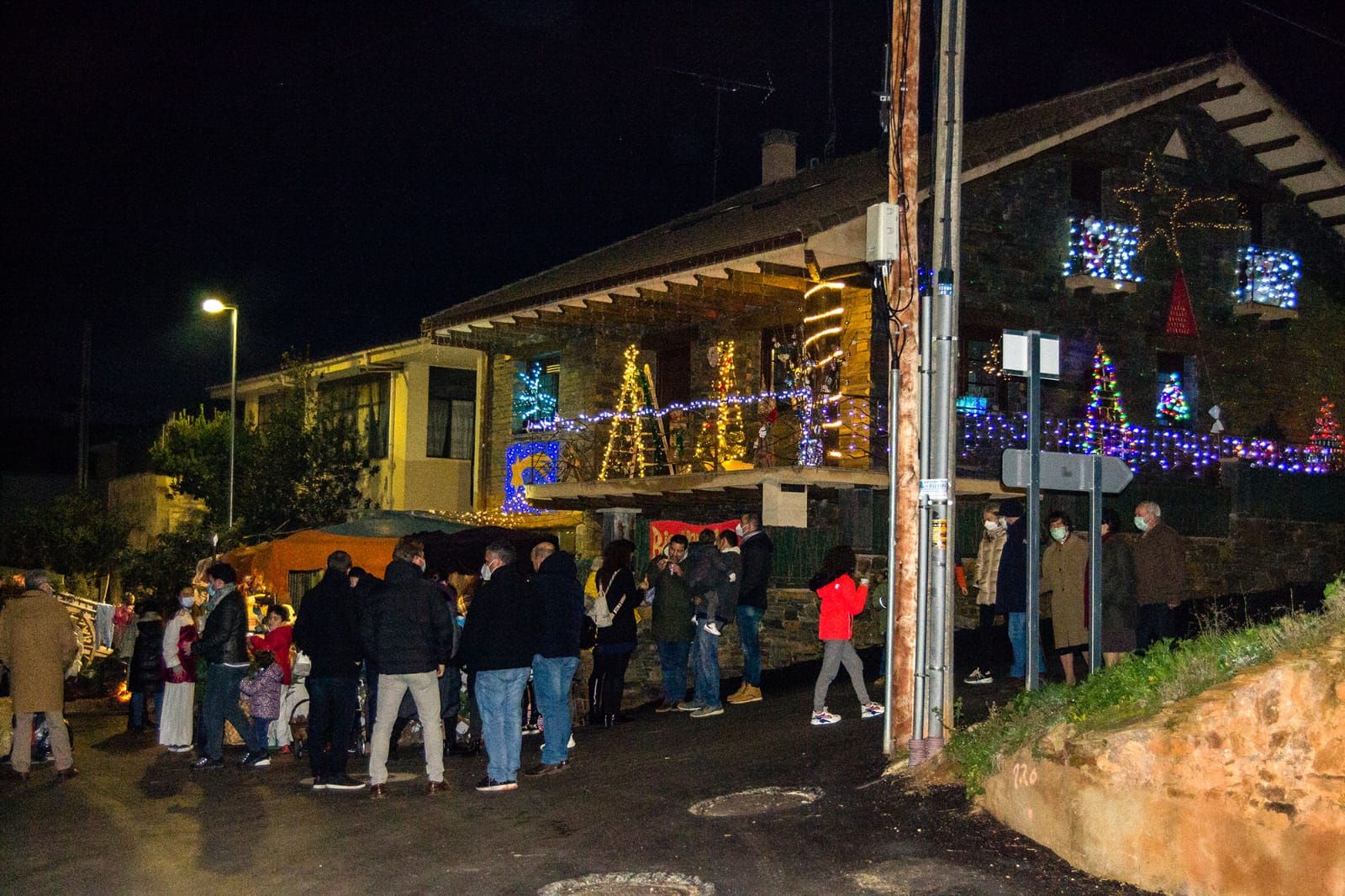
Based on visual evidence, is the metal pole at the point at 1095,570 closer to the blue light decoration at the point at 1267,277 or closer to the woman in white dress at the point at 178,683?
the woman in white dress at the point at 178,683

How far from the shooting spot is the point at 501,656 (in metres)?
10.4

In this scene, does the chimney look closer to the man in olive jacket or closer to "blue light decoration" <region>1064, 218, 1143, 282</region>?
"blue light decoration" <region>1064, 218, 1143, 282</region>

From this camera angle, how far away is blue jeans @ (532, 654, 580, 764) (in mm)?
11164

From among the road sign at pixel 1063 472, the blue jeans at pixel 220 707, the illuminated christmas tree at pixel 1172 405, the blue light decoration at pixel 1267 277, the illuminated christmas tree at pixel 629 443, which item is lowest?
the blue jeans at pixel 220 707

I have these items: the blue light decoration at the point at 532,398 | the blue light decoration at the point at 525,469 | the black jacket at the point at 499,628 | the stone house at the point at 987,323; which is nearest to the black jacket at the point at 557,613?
the black jacket at the point at 499,628

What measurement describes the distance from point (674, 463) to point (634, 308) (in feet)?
8.93

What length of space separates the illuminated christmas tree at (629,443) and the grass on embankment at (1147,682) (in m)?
12.7

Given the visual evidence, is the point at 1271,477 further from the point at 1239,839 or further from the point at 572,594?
the point at 1239,839

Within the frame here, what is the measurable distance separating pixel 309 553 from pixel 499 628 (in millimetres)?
7222

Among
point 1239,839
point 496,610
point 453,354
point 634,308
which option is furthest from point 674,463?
point 1239,839

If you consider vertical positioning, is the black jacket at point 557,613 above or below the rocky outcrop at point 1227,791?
above

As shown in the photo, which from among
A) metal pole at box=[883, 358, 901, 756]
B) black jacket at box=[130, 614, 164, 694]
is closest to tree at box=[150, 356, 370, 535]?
black jacket at box=[130, 614, 164, 694]

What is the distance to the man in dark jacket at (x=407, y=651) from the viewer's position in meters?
10.4

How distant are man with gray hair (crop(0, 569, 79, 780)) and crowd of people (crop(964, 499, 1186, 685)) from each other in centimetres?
855
